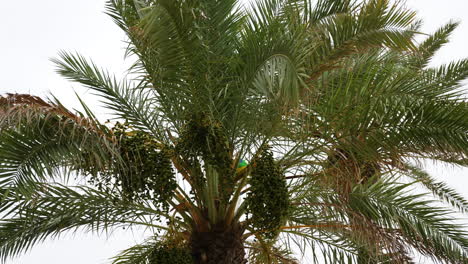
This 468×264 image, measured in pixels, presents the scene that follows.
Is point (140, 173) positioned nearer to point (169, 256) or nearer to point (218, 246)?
point (169, 256)

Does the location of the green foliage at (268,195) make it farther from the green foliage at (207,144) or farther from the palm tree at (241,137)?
the green foliage at (207,144)

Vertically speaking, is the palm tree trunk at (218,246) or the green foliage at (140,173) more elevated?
the green foliage at (140,173)

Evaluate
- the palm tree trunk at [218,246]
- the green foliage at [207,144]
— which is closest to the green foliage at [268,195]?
the green foliage at [207,144]

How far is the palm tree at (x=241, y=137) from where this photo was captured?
23.4 feet

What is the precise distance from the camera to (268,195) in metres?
7.51

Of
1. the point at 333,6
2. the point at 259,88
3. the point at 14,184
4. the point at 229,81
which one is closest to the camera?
the point at 14,184

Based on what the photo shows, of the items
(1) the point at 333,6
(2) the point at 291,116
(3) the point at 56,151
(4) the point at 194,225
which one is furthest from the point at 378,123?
(3) the point at 56,151

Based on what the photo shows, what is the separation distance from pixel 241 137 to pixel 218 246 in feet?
4.50

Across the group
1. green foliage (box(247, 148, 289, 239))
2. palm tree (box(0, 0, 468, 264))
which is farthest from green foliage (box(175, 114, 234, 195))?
green foliage (box(247, 148, 289, 239))

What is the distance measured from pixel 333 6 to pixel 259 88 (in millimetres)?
1868

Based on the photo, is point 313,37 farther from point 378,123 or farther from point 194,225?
point 194,225

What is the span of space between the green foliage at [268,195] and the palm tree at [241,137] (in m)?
0.02

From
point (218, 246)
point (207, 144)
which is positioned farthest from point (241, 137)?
point (218, 246)

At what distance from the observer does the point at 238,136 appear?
8.24 m
